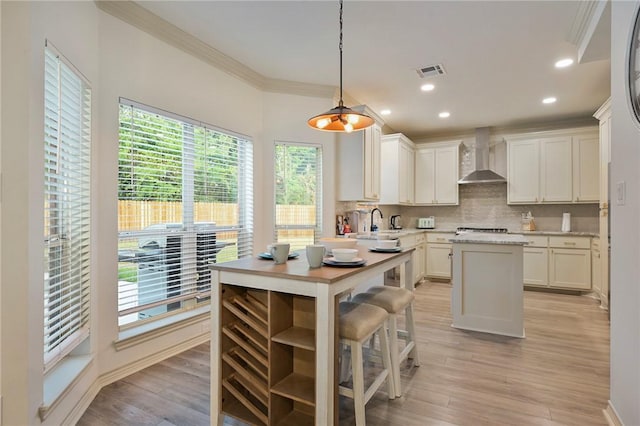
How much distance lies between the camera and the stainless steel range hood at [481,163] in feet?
18.1

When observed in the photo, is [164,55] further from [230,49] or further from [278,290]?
[278,290]

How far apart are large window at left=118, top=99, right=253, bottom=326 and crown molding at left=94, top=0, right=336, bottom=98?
2.04ft

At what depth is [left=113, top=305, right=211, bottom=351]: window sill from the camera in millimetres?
2420

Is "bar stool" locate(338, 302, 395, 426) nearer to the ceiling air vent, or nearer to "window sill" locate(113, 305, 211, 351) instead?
"window sill" locate(113, 305, 211, 351)

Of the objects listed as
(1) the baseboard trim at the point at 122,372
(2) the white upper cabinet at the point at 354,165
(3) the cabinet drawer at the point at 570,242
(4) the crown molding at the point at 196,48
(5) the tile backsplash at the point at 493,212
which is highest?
(4) the crown molding at the point at 196,48

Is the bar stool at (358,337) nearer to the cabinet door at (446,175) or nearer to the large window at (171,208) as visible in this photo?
the large window at (171,208)

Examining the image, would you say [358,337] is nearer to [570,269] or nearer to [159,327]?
[159,327]

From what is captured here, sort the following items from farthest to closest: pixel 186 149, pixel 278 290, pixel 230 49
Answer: pixel 230 49 → pixel 186 149 → pixel 278 290

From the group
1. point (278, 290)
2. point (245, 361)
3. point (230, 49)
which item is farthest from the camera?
point (230, 49)

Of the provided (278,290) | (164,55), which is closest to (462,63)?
(164,55)

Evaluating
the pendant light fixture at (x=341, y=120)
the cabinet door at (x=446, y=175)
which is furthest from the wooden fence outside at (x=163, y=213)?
the cabinet door at (x=446, y=175)

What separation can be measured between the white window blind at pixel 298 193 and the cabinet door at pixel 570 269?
368cm

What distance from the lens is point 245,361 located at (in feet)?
5.86

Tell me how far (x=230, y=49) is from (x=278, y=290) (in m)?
2.56
